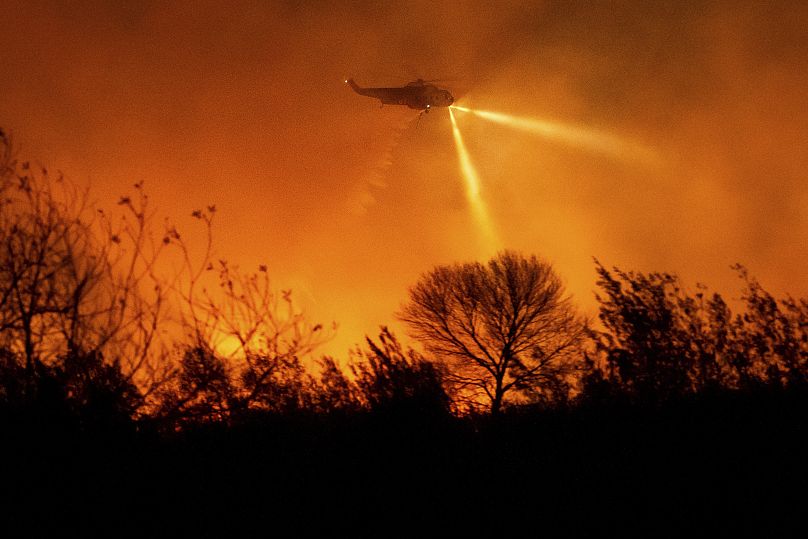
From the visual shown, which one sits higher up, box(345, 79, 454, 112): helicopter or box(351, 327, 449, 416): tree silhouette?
box(345, 79, 454, 112): helicopter

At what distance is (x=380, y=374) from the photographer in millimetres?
6887

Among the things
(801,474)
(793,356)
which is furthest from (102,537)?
(793,356)

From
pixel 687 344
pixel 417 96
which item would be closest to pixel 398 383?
pixel 687 344

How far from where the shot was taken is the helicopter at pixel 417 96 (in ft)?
64.0

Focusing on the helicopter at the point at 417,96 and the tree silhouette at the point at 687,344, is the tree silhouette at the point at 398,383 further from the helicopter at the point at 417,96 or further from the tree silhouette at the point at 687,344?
the helicopter at the point at 417,96

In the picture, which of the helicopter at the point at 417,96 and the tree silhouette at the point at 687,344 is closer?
the tree silhouette at the point at 687,344

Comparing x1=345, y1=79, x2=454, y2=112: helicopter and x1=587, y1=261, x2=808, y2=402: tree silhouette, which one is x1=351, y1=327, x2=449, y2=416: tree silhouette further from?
x1=345, y1=79, x2=454, y2=112: helicopter

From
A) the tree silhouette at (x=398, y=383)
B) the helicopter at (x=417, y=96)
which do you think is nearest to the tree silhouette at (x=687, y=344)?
the tree silhouette at (x=398, y=383)

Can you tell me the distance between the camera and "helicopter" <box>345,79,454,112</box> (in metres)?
19.5

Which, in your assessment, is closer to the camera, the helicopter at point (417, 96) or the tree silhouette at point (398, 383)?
the tree silhouette at point (398, 383)

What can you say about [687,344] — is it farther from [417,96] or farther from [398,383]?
[417,96]

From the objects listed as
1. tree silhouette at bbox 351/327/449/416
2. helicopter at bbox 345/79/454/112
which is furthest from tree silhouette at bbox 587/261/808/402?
helicopter at bbox 345/79/454/112

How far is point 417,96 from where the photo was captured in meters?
19.6

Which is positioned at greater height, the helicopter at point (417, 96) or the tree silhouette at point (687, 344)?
the helicopter at point (417, 96)
